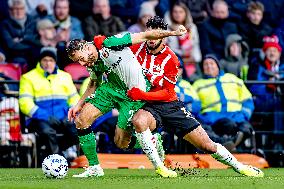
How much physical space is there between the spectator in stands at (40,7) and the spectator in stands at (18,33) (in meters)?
0.14

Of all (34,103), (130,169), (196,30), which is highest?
(196,30)

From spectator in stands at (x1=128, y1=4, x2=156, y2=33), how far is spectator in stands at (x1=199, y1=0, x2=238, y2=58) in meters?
1.18

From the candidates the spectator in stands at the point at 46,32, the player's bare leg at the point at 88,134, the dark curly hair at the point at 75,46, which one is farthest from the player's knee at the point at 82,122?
the spectator in stands at the point at 46,32

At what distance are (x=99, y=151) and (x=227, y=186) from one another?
6.53 meters

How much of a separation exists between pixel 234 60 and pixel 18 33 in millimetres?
4091

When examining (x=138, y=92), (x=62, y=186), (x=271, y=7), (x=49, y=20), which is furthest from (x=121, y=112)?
(x=271, y=7)

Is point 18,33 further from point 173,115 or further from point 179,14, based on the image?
point 173,115

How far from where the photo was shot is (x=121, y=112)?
1319cm

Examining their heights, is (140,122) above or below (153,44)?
below

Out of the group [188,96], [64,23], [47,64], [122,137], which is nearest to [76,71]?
[64,23]

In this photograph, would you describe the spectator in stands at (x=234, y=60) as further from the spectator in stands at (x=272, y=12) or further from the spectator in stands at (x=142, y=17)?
the spectator in stands at (x=142, y=17)

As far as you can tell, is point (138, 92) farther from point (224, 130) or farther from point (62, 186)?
point (224, 130)

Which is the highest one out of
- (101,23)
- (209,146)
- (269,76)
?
(101,23)

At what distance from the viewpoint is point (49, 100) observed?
16.9m
